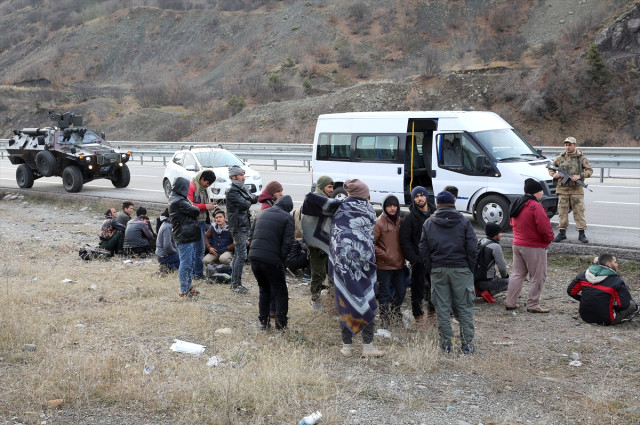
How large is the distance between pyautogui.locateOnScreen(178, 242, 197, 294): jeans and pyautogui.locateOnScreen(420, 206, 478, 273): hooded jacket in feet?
11.3

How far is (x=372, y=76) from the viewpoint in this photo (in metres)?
51.2

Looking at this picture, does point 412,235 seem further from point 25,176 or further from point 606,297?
point 25,176

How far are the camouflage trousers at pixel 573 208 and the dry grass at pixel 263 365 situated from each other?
6.00 feet

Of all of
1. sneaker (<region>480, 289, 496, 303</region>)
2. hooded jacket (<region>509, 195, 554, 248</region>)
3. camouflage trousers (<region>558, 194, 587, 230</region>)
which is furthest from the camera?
camouflage trousers (<region>558, 194, 587, 230</region>)

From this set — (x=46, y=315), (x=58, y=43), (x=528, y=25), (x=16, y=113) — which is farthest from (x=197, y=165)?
(x=58, y=43)

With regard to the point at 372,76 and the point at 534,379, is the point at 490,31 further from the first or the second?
the point at 534,379

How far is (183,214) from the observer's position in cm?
846

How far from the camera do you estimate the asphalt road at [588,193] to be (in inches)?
471

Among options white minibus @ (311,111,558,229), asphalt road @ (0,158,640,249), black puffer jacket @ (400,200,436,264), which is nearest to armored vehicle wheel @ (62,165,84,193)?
asphalt road @ (0,158,640,249)

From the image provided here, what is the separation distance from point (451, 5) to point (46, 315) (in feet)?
180

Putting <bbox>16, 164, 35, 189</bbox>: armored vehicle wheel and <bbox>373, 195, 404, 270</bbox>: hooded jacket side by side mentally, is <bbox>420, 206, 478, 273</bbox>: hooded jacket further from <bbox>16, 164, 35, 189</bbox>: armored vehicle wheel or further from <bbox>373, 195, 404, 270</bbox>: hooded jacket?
<bbox>16, 164, 35, 189</bbox>: armored vehicle wheel

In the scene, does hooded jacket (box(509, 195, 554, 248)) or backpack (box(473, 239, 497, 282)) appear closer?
hooded jacket (box(509, 195, 554, 248))

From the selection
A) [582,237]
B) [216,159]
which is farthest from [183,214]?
[216,159]

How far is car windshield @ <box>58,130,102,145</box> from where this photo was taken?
20500 mm
